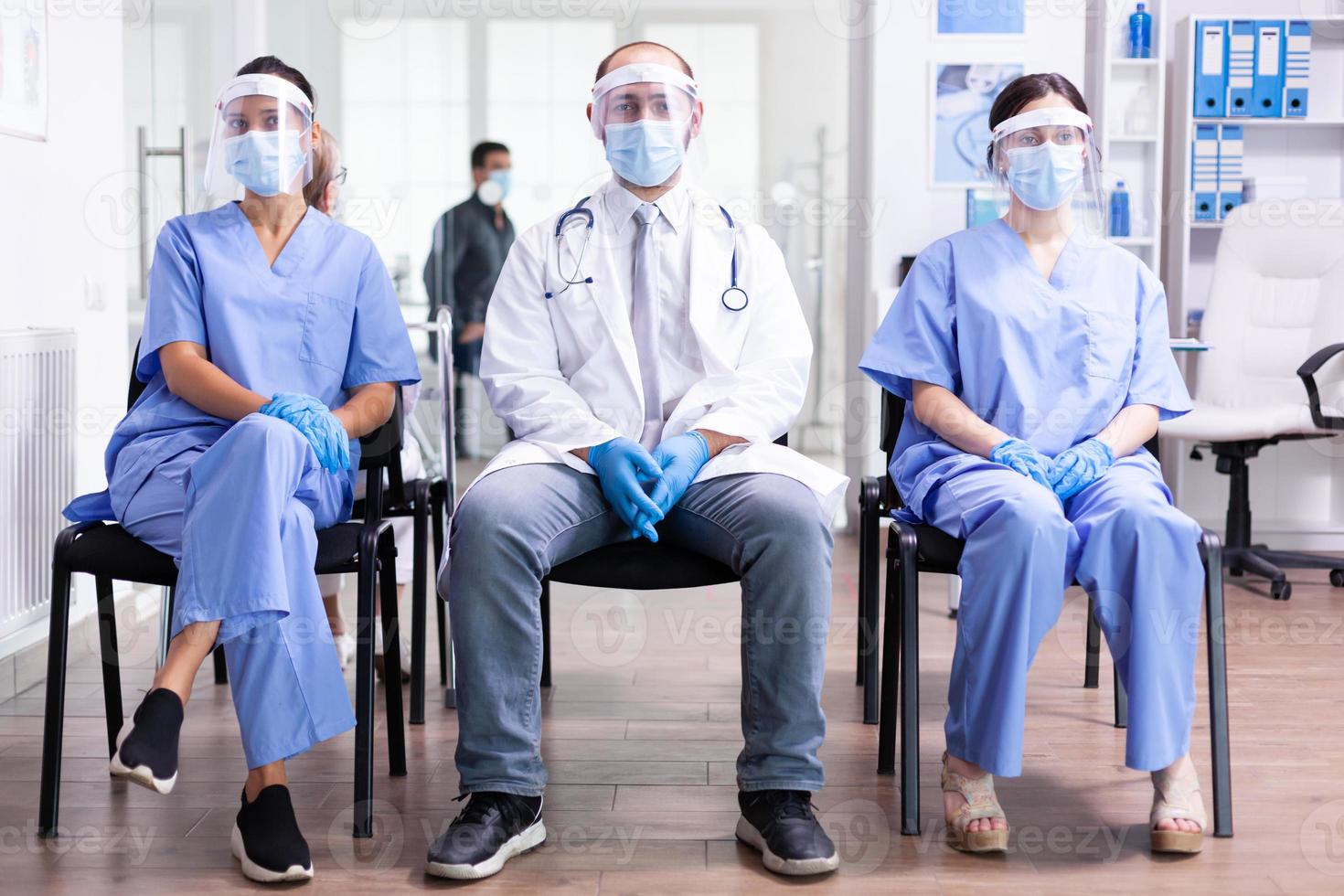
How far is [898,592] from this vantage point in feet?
6.84

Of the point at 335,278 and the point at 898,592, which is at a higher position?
the point at 335,278

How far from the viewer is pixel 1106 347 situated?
6.58 ft

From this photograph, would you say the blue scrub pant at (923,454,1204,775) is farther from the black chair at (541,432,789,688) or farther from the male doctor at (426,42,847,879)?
the black chair at (541,432,789,688)

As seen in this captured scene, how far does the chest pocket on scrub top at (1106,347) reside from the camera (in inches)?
78.7

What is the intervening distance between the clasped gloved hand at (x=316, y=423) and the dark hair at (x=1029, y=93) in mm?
1139

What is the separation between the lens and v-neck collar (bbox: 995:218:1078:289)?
204cm

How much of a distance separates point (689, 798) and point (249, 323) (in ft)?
3.36

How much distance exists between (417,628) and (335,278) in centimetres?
70

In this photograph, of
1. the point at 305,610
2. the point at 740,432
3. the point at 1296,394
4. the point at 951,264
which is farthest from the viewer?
the point at 1296,394

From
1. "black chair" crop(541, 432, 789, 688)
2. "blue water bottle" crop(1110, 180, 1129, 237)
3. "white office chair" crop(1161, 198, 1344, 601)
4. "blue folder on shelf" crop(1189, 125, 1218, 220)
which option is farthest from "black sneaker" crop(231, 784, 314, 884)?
"blue folder on shelf" crop(1189, 125, 1218, 220)

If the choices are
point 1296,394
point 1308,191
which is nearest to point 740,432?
point 1296,394

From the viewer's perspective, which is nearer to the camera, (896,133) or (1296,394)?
(1296,394)

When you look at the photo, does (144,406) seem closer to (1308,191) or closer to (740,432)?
(740,432)

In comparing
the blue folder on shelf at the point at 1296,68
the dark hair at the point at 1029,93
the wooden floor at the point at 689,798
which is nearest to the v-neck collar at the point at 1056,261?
the dark hair at the point at 1029,93
